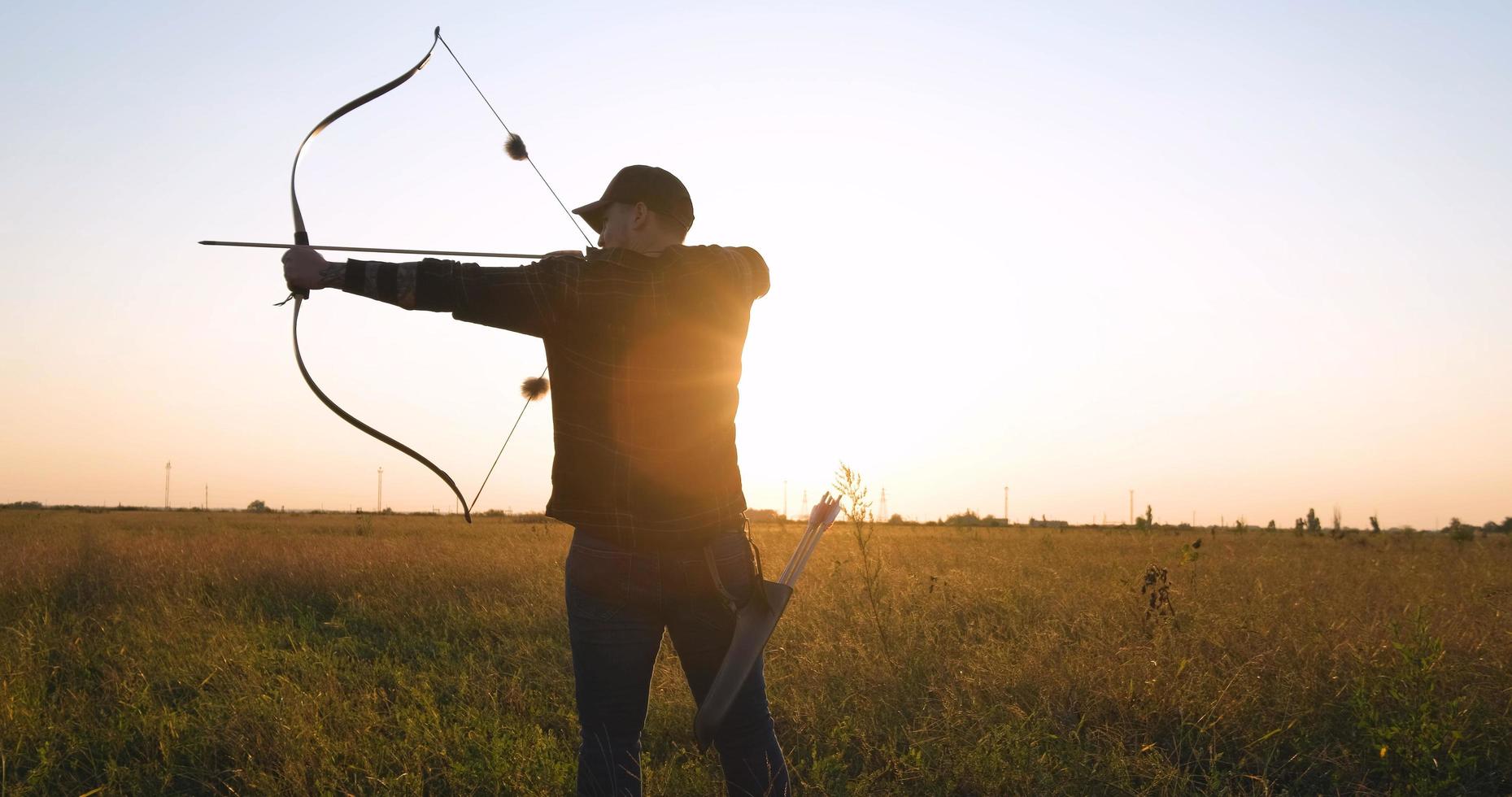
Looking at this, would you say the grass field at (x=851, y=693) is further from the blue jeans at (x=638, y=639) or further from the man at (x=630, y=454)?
the man at (x=630, y=454)

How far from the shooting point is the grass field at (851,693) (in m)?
3.62

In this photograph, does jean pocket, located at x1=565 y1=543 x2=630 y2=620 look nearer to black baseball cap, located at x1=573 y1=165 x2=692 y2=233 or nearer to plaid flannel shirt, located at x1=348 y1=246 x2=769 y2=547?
plaid flannel shirt, located at x1=348 y1=246 x2=769 y2=547

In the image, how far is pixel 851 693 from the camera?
4629 millimetres

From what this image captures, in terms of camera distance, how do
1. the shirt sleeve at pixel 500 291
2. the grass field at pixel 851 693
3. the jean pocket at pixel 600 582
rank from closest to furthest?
the shirt sleeve at pixel 500 291, the jean pocket at pixel 600 582, the grass field at pixel 851 693

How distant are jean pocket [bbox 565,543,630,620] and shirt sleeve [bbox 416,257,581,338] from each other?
0.56 m

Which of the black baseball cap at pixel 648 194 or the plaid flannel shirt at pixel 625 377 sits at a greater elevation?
the black baseball cap at pixel 648 194

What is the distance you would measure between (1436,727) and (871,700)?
229cm

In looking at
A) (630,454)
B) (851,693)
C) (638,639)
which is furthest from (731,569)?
(851,693)

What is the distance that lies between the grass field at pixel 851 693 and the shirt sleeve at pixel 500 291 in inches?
78.4

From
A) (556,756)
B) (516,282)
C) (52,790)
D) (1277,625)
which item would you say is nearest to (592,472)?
(516,282)

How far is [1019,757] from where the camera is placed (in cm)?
353

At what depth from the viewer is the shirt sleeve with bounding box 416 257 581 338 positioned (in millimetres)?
2006

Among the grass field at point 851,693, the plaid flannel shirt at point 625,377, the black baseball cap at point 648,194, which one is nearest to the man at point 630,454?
the plaid flannel shirt at point 625,377

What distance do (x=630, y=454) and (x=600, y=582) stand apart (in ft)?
1.02
